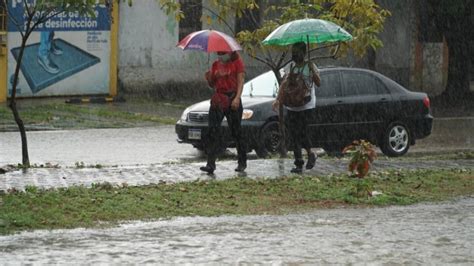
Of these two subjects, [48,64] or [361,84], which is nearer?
[361,84]

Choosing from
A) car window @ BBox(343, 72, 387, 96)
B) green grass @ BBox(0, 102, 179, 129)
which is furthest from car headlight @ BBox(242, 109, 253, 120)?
green grass @ BBox(0, 102, 179, 129)

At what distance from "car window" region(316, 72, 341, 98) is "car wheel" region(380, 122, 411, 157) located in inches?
43.0

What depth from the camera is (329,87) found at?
59.4 feet

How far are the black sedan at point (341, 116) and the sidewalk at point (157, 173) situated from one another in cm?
196

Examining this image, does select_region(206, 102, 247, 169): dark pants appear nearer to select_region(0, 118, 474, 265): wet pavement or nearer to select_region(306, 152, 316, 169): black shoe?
select_region(0, 118, 474, 265): wet pavement

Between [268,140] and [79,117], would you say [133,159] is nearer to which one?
[268,140]

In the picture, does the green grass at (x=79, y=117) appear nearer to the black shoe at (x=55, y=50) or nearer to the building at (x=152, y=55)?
the black shoe at (x=55, y=50)

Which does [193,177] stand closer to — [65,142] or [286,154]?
[286,154]

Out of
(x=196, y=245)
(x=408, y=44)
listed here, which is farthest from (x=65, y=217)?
(x=408, y=44)

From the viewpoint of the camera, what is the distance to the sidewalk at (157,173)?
12609 mm

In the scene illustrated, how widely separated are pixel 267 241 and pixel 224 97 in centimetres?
424

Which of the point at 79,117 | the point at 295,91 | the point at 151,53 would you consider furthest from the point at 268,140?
the point at 151,53

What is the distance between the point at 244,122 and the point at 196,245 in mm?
8161

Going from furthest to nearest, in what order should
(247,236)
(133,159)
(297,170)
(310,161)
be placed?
(133,159) < (310,161) < (297,170) < (247,236)
